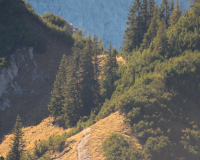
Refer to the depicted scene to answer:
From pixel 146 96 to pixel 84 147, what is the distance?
10438mm

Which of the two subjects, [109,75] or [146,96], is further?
[109,75]

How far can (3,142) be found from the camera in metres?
41.3

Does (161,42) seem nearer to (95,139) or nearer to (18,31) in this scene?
(95,139)

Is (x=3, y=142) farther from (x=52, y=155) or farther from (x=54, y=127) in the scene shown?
(x=52, y=155)

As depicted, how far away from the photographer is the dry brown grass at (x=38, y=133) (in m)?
39.7

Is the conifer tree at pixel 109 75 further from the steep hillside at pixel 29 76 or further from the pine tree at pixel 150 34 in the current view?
the steep hillside at pixel 29 76

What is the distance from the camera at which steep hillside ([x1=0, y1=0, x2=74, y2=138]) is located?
4672cm

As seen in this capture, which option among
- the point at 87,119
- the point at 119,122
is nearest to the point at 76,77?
the point at 87,119

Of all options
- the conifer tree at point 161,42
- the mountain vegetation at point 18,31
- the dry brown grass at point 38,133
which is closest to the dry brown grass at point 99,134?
the dry brown grass at point 38,133

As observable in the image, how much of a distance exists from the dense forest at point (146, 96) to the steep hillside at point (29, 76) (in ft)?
22.6

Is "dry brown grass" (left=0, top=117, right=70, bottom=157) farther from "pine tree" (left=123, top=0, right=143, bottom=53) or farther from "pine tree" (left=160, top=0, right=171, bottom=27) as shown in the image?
"pine tree" (left=160, top=0, right=171, bottom=27)

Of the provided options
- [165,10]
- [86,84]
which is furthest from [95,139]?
[165,10]

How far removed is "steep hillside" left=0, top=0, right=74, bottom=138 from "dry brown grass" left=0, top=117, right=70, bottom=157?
174cm

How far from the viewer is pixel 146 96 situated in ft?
105
